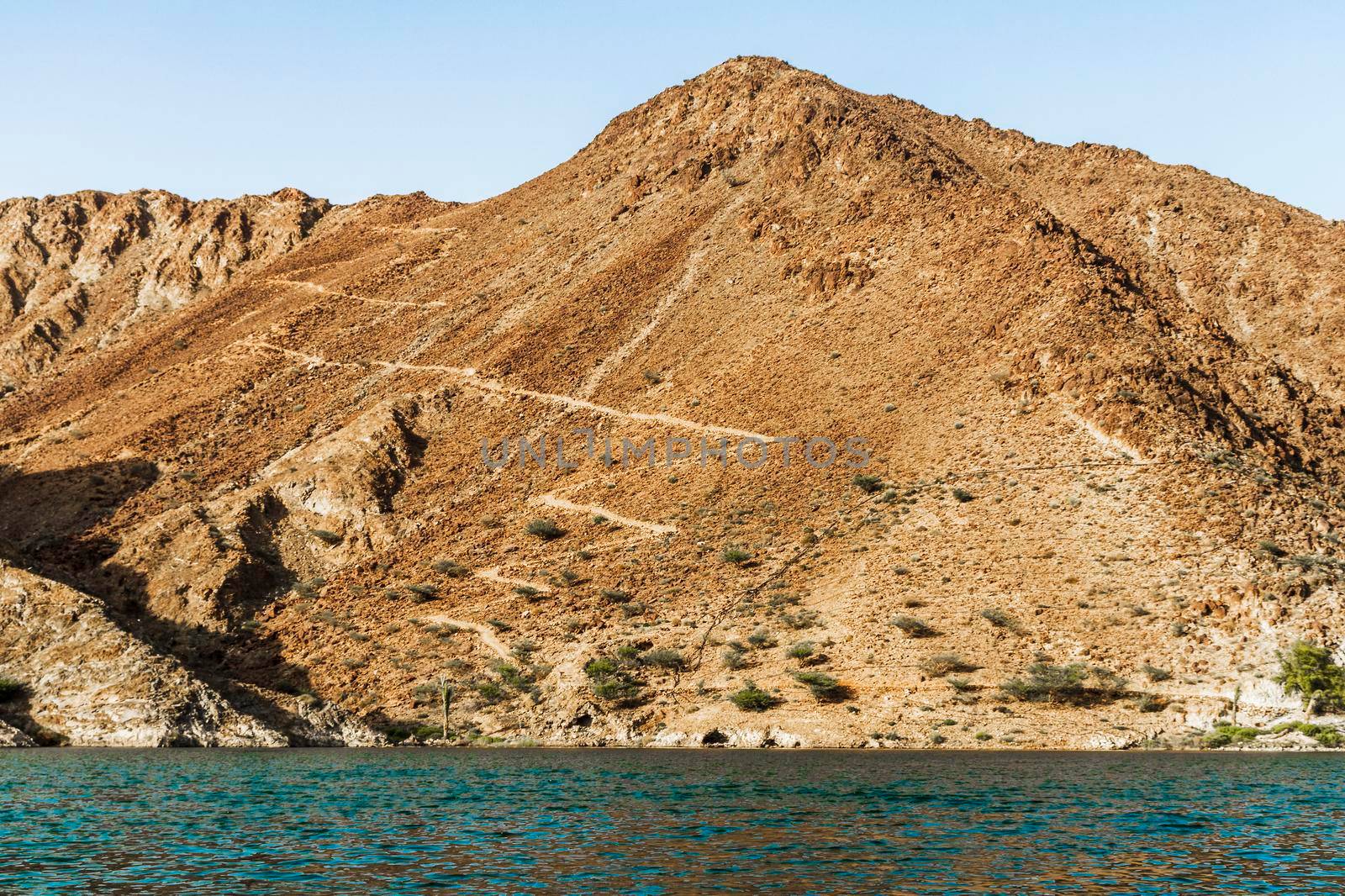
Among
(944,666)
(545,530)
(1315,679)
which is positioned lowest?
(944,666)

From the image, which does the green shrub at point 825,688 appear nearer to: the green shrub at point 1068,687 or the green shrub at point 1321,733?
the green shrub at point 1068,687

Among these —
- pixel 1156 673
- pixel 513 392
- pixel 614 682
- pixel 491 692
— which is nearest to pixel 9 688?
pixel 491 692

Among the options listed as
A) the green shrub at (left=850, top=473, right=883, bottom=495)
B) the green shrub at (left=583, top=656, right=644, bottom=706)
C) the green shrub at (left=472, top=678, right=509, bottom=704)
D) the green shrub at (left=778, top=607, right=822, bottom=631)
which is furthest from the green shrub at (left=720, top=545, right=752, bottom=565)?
the green shrub at (left=472, top=678, right=509, bottom=704)

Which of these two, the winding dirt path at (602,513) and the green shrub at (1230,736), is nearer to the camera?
the green shrub at (1230,736)

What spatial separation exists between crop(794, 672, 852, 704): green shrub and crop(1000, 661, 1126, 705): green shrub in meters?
5.61

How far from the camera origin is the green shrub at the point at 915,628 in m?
44.7

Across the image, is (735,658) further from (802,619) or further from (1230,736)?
(1230,736)

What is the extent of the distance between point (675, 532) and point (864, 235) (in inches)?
966

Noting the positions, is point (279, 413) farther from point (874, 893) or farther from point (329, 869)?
point (874, 893)

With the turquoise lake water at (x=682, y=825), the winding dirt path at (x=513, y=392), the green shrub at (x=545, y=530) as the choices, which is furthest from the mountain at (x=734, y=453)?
the turquoise lake water at (x=682, y=825)

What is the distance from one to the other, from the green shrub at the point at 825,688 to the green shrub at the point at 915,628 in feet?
11.1

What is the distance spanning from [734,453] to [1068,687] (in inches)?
785

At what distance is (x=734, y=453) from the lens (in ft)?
185

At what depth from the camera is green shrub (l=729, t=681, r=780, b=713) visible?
43.0 meters
